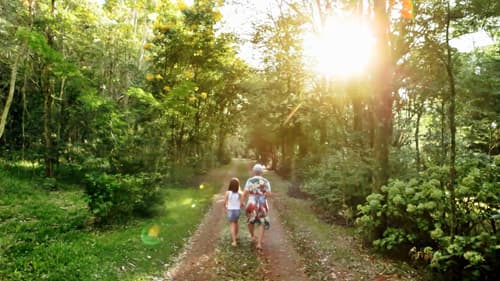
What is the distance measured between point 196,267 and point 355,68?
13366mm

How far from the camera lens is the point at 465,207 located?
24.1 feet

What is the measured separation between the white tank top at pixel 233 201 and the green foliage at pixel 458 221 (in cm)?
378

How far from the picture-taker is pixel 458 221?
24.2 feet

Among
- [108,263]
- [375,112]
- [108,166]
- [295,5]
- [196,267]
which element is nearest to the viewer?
[108,263]

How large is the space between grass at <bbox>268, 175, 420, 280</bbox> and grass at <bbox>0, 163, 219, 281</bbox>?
151 inches

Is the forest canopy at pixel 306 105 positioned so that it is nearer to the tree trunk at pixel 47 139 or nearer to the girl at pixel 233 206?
the tree trunk at pixel 47 139

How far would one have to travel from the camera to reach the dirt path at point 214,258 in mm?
8344

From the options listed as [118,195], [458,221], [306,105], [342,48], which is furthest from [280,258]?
[306,105]

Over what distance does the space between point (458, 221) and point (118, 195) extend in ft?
32.3

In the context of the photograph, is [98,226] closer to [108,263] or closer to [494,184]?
[108,263]

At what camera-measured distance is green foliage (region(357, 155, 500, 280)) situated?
6590 mm

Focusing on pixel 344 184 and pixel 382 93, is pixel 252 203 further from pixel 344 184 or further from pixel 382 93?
pixel 382 93

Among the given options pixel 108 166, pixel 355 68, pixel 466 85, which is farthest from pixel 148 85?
pixel 466 85

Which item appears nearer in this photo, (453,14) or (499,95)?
(453,14)
